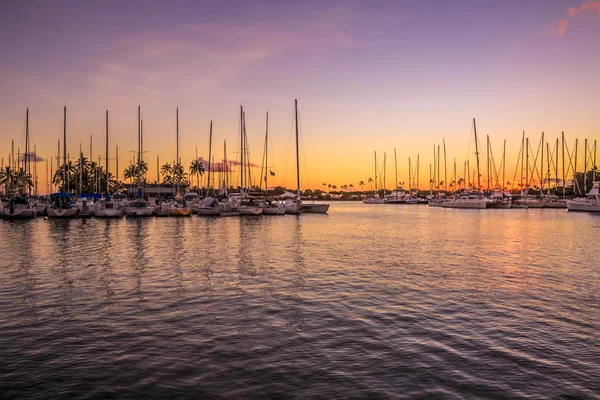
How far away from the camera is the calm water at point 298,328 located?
905 cm

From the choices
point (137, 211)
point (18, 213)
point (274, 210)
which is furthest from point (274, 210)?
point (18, 213)

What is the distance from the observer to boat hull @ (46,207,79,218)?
219 feet

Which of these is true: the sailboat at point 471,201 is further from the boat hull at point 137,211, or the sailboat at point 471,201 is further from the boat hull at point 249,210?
the boat hull at point 137,211

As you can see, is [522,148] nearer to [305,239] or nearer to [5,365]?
[305,239]

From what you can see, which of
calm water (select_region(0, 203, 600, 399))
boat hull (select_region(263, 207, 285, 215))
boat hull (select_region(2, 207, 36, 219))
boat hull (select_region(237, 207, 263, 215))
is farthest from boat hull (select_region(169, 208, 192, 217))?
calm water (select_region(0, 203, 600, 399))

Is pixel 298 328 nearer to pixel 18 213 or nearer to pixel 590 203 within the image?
pixel 18 213

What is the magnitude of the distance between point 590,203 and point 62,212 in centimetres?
11028

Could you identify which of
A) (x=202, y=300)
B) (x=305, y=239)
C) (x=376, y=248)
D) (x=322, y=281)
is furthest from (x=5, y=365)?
(x=305, y=239)

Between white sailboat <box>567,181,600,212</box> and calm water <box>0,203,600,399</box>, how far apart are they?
273 ft

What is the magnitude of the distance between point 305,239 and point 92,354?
3104cm

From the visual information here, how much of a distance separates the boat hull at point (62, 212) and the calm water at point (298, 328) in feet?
151

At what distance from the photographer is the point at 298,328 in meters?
12.9

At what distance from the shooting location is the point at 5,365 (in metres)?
9.84

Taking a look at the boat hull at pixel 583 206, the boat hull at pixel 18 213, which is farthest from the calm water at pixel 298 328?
the boat hull at pixel 583 206
